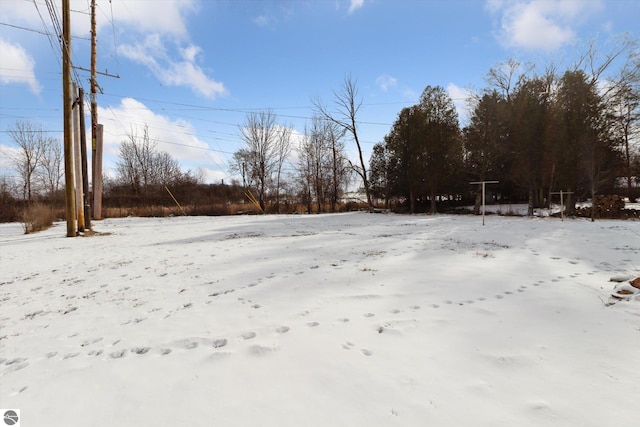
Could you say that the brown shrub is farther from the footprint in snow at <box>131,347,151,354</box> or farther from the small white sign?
the small white sign

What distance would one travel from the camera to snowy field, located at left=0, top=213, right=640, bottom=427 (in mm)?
2018

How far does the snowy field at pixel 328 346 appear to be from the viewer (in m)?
2.02

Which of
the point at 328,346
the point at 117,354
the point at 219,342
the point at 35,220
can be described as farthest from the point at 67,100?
the point at 328,346

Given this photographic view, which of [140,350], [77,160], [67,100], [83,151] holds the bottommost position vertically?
[140,350]

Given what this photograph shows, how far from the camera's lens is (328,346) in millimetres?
2850

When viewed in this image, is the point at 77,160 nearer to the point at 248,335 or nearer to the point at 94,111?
the point at 94,111

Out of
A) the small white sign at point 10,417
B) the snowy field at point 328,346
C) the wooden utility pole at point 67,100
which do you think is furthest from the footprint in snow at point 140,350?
the wooden utility pole at point 67,100

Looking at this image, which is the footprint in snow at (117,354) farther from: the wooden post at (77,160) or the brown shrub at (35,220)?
the brown shrub at (35,220)

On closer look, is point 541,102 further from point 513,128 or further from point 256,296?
point 256,296

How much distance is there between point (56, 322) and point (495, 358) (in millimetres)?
5008

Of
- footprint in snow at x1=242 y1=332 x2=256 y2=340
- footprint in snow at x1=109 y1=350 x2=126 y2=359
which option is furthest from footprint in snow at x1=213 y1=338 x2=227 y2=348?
footprint in snow at x1=109 y1=350 x2=126 y2=359

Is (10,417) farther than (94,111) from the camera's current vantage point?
No

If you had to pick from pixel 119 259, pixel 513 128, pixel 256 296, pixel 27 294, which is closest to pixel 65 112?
pixel 119 259

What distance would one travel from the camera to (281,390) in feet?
7.28
